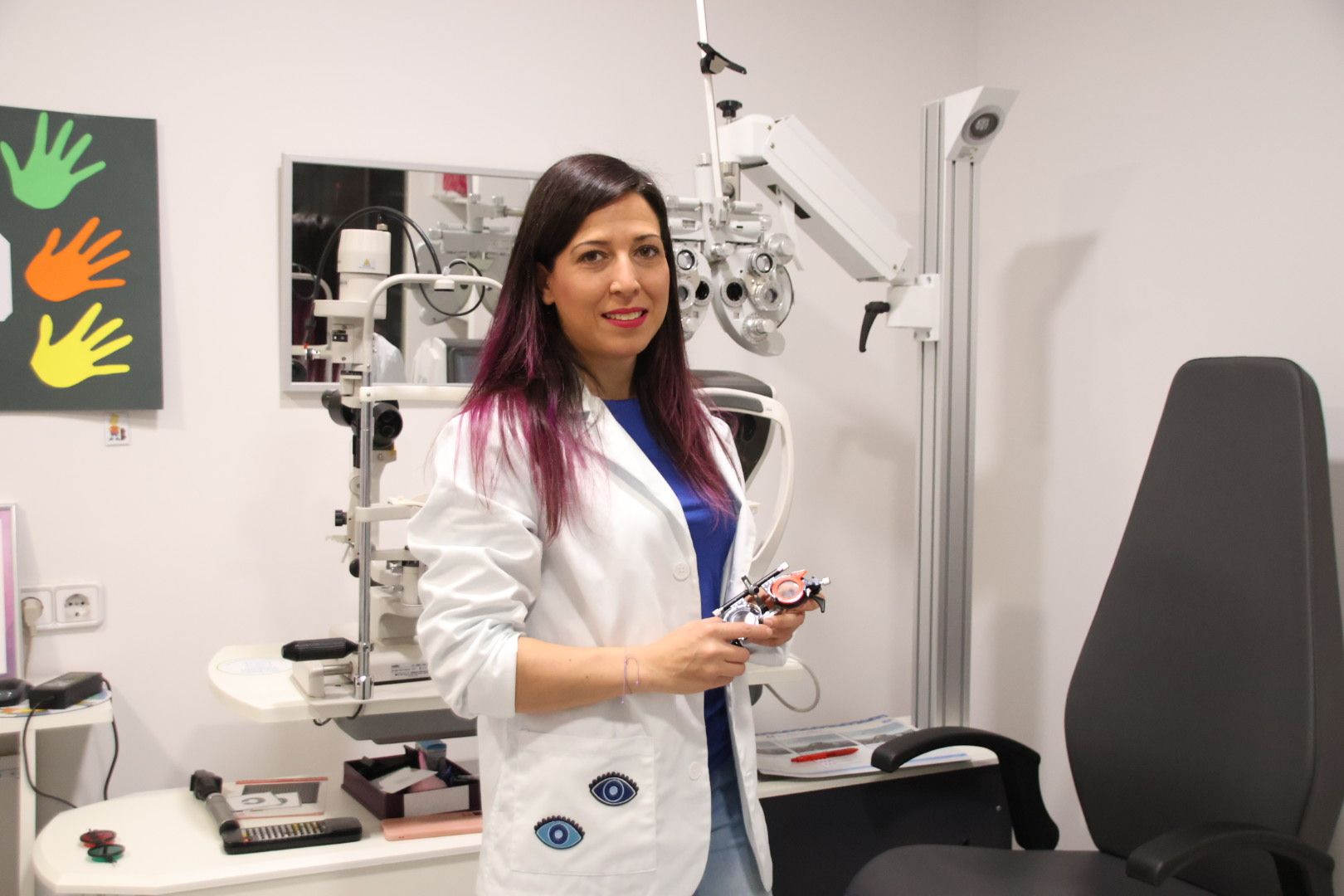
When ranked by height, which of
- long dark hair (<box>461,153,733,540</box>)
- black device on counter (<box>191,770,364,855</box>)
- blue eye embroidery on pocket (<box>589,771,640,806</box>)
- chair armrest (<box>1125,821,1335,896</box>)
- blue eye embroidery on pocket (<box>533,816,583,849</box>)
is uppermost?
long dark hair (<box>461,153,733,540</box>)

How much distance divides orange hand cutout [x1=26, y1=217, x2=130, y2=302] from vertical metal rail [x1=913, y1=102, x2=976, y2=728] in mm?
1636

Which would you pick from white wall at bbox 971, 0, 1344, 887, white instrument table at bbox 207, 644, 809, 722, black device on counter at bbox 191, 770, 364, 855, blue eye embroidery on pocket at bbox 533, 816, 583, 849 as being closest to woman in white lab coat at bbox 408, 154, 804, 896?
blue eye embroidery on pocket at bbox 533, 816, 583, 849

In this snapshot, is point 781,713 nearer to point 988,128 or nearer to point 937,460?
point 937,460

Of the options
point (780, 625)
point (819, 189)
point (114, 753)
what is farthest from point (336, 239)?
point (780, 625)

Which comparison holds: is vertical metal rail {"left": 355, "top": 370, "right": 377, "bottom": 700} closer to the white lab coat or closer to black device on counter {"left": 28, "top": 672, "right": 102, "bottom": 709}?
the white lab coat

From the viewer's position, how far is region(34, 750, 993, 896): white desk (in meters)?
1.58

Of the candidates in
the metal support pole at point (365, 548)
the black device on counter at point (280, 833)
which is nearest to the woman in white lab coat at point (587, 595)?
the metal support pole at point (365, 548)

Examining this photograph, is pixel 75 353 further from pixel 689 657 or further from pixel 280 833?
pixel 689 657

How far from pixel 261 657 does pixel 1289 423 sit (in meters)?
1.70

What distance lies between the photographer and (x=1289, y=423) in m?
1.67

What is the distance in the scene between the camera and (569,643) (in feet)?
3.93

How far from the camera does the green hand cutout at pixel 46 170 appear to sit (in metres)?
2.24

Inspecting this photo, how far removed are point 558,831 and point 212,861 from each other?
0.75m

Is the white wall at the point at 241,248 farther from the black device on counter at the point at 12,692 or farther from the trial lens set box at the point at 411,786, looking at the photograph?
the trial lens set box at the point at 411,786
